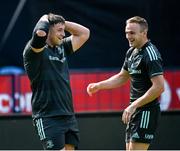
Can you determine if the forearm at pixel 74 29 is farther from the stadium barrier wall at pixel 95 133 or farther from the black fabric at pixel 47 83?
the stadium barrier wall at pixel 95 133

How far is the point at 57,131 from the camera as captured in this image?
720cm

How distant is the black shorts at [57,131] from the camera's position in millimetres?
7180

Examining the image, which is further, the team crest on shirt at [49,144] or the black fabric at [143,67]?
the black fabric at [143,67]

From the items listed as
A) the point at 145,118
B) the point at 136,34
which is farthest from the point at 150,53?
the point at 145,118

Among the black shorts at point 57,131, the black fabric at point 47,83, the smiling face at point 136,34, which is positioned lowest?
the black shorts at point 57,131

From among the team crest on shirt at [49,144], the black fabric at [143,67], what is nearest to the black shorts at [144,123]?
the black fabric at [143,67]

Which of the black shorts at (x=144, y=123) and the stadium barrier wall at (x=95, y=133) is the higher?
the black shorts at (x=144, y=123)

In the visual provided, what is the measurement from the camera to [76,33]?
26.0 ft

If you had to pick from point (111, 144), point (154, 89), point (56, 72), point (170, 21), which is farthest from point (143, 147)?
point (170, 21)

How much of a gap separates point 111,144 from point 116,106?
1.76ft

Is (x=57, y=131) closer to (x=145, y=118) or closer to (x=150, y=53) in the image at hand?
(x=145, y=118)

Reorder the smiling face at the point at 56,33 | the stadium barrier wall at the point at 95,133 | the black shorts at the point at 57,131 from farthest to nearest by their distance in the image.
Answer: the stadium barrier wall at the point at 95,133, the smiling face at the point at 56,33, the black shorts at the point at 57,131

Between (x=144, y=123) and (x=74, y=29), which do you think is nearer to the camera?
(x=144, y=123)

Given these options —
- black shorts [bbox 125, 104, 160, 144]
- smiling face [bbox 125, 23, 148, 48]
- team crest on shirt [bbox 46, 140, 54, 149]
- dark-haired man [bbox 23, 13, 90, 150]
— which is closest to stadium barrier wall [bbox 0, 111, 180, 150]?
black shorts [bbox 125, 104, 160, 144]
